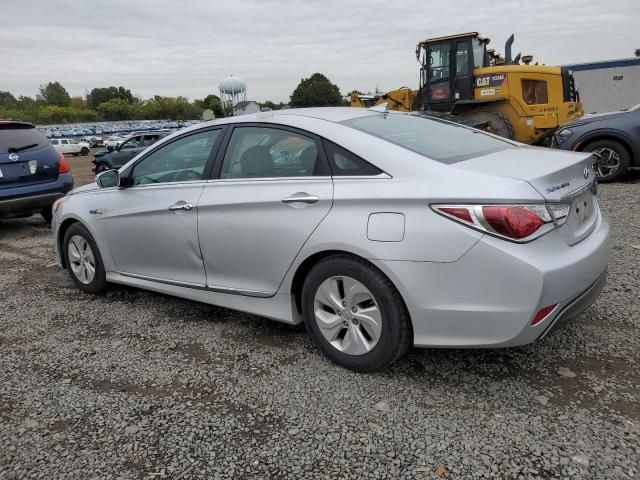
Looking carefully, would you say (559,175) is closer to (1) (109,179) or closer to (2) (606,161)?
(1) (109,179)

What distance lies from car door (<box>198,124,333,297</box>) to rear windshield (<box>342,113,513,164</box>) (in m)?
0.43

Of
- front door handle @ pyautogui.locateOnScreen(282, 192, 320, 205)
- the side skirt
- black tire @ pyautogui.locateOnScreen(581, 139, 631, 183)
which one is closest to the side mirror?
the side skirt

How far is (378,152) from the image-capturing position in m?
2.87

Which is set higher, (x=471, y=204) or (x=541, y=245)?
(x=471, y=204)

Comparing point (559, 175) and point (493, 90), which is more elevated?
point (493, 90)

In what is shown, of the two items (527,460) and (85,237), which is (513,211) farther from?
(85,237)

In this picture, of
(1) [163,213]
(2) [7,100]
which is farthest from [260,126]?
(2) [7,100]

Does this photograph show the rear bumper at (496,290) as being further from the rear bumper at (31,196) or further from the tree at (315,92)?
the tree at (315,92)

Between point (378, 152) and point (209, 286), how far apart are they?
1.56 meters

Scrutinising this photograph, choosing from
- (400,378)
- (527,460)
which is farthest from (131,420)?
(527,460)

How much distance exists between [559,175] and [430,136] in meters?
0.89

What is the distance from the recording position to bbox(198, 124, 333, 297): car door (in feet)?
9.95

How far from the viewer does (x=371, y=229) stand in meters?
2.71

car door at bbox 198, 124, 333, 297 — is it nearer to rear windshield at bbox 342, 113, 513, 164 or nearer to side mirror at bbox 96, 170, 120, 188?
rear windshield at bbox 342, 113, 513, 164
